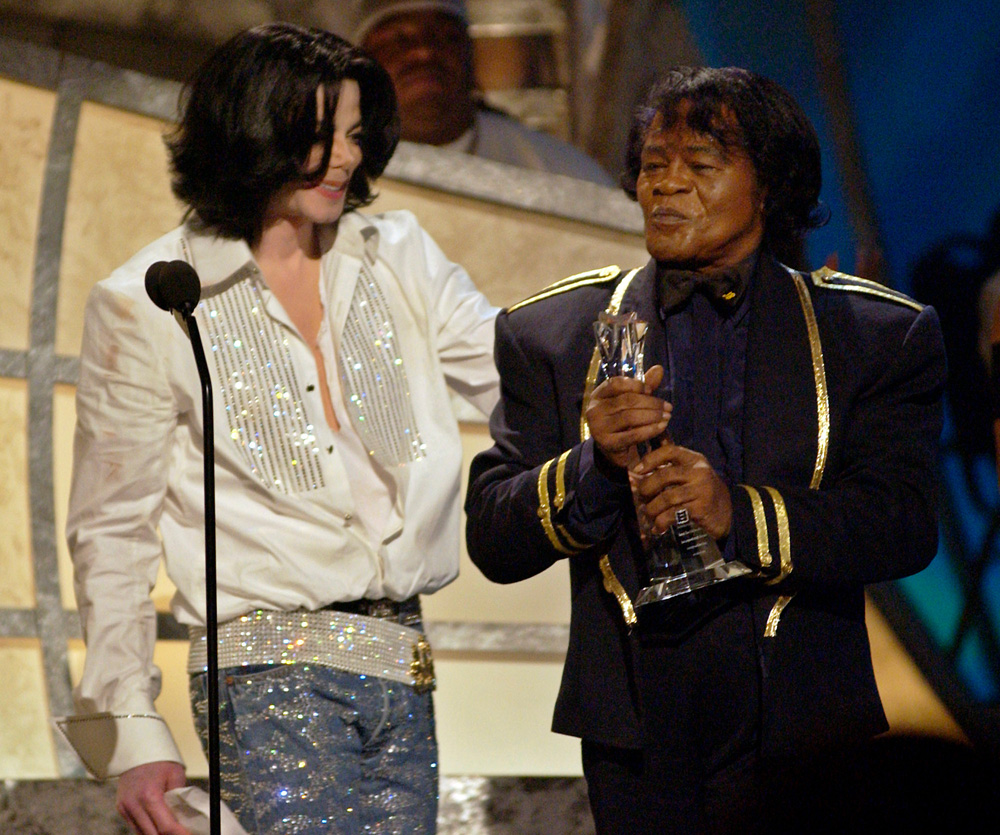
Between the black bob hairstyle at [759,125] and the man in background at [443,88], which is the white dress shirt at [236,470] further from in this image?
the man in background at [443,88]

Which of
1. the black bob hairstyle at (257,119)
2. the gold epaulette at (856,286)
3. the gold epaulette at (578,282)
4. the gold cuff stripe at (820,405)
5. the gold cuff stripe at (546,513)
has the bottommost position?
the gold cuff stripe at (546,513)

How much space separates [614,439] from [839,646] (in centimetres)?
47

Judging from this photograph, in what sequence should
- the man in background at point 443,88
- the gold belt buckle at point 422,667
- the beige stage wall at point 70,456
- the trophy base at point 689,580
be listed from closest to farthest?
the trophy base at point 689,580
the gold belt buckle at point 422,667
the beige stage wall at point 70,456
the man in background at point 443,88

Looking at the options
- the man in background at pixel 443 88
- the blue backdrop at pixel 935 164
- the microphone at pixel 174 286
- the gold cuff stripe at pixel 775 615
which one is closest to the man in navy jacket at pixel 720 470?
the gold cuff stripe at pixel 775 615

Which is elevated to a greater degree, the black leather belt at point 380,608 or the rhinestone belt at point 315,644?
the black leather belt at point 380,608

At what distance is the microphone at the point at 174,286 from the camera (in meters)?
1.98

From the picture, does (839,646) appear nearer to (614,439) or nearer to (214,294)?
(614,439)

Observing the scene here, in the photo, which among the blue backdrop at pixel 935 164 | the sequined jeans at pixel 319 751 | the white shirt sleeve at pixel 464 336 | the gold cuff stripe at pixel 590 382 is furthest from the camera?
the blue backdrop at pixel 935 164

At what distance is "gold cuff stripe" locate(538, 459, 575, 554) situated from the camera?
1.91 metres

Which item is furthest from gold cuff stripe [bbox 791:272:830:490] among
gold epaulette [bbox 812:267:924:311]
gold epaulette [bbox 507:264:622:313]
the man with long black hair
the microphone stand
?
the microphone stand

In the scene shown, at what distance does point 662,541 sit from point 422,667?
601mm

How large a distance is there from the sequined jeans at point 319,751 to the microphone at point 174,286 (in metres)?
0.60

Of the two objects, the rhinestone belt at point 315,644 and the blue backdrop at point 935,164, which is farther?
the blue backdrop at point 935,164

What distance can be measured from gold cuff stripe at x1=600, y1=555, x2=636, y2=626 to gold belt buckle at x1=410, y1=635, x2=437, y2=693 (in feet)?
1.39
